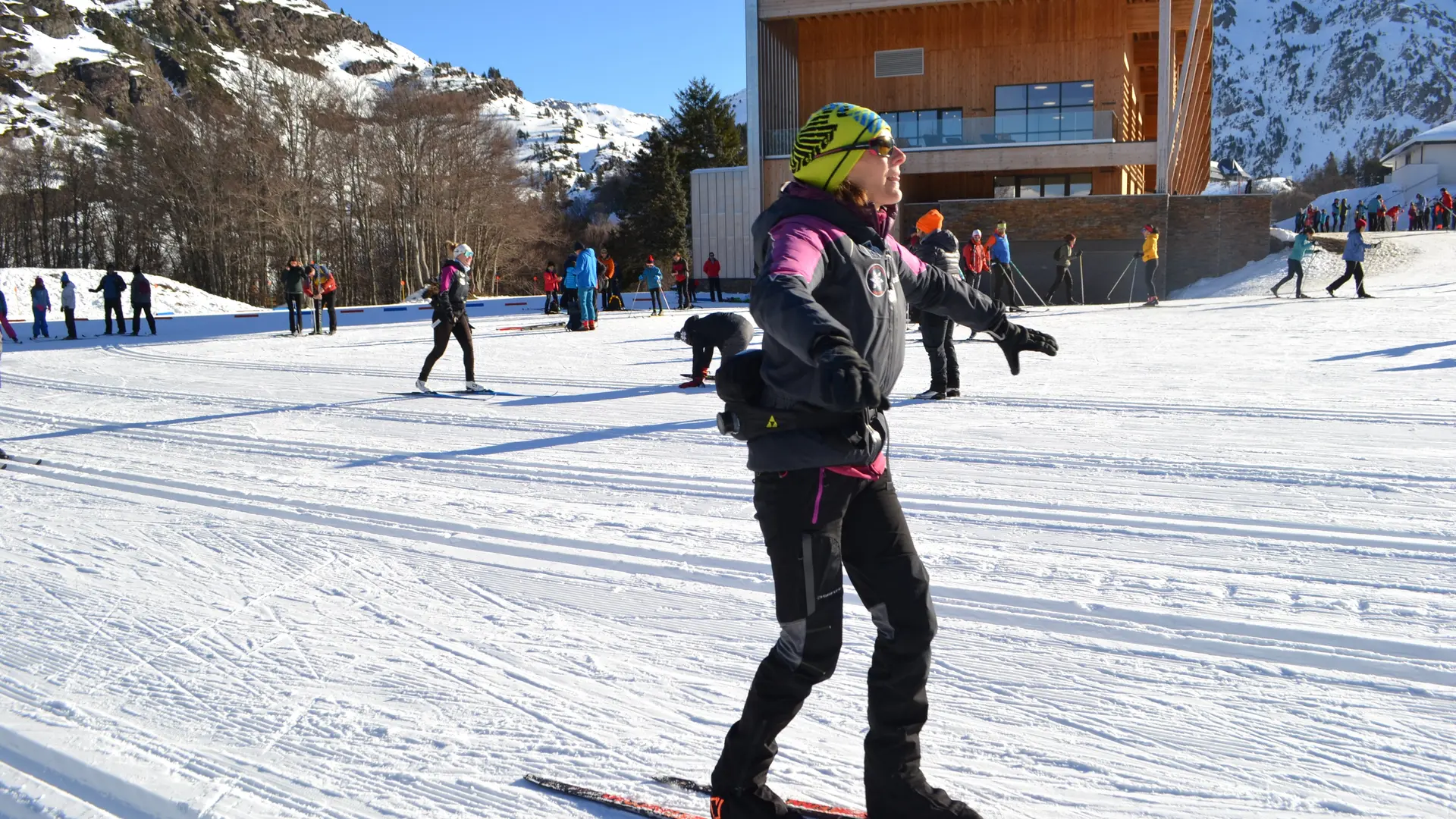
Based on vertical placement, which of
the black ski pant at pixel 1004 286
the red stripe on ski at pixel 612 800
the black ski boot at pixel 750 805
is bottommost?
the red stripe on ski at pixel 612 800

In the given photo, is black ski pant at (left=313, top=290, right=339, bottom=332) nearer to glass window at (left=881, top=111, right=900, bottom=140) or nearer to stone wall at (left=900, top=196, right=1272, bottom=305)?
stone wall at (left=900, top=196, right=1272, bottom=305)

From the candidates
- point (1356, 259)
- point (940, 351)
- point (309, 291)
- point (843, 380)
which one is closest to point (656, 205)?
point (309, 291)

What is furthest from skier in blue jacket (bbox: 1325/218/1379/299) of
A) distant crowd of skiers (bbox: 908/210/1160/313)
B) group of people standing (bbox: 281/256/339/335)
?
group of people standing (bbox: 281/256/339/335)

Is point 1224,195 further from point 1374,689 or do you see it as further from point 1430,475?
point 1374,689

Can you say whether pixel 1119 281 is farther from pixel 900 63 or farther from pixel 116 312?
pixel 116 312

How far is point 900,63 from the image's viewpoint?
3141cm

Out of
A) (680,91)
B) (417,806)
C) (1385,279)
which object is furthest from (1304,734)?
(680,91)

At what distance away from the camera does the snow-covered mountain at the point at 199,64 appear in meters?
69.7

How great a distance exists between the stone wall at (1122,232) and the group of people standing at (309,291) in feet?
49.5

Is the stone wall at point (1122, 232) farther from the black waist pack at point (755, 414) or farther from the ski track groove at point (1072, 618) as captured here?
the black waist pack at point (755, 414)

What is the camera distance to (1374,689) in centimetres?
306

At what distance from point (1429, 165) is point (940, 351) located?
6198 cm

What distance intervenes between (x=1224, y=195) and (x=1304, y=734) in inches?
1036

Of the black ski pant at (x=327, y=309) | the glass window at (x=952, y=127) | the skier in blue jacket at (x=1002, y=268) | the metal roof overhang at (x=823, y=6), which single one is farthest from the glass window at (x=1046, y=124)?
the black ski pant at (x=327, y=309)
